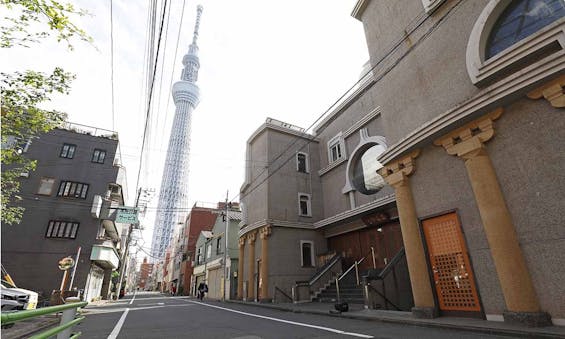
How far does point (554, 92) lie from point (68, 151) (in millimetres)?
30687

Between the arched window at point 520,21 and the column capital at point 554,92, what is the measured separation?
191 cm

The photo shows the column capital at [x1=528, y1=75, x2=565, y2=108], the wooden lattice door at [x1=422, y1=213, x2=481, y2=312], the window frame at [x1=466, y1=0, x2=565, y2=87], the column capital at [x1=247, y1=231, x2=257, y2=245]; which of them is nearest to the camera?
the column capital at [x1=528, y1=75, x2=565, y2=108]

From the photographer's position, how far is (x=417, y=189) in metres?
8.87

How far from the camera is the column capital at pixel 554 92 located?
599 centimetres

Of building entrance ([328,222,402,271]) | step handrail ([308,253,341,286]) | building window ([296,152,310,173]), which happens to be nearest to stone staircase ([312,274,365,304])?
step handrail ([308,253,341,286])

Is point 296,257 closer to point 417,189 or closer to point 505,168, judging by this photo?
point 417,189

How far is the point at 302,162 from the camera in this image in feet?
71.7

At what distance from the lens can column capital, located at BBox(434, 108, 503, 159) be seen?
7.14 m

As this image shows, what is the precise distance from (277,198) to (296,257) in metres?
4.30

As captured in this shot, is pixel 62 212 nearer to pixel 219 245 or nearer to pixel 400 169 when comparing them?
pixel 219 245

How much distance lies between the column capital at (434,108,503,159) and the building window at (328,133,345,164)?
10.9m

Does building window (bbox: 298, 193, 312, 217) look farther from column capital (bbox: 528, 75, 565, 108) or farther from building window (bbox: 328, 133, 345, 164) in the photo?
column capital (bbox: 528, 75, 565, 108)

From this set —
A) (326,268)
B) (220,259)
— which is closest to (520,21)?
(326,268)

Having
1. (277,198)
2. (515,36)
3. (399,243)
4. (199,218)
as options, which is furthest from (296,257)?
(199,218)
